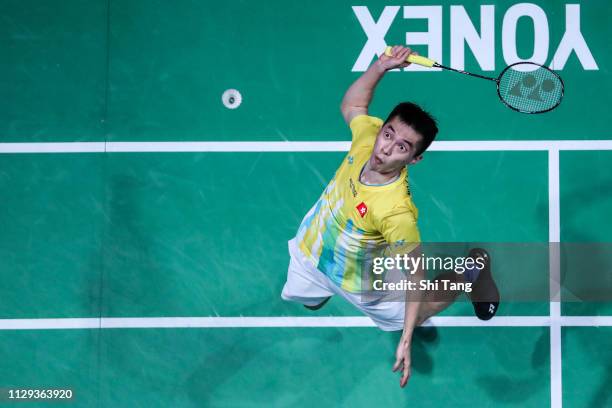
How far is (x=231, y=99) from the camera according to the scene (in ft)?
20.3

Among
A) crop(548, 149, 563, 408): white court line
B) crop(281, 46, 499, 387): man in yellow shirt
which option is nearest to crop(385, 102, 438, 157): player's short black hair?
crop(281, 46, 499, 387): man in yellow shirt

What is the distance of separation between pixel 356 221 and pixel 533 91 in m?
1.57

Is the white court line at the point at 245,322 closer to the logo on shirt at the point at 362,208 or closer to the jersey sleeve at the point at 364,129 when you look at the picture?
the logo on shirt at the point at 362,208

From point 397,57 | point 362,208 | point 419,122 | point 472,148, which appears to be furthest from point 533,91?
point 362,208

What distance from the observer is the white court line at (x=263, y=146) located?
6121 millimetres

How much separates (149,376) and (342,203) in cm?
199

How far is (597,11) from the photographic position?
6.18m

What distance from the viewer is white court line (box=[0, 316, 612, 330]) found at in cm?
605

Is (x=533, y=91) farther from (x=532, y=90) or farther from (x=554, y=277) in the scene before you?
(x=554, y=277)

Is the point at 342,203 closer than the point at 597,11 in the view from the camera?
Yes

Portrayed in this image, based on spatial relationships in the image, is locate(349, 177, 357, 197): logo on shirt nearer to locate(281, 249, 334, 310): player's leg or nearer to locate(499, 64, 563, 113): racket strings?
locate(281, 249, 334, 310): player's leg

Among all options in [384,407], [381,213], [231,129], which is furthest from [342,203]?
[384,407]

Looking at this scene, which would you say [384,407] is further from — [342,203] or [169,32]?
[169,32]

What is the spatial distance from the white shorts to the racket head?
1.63 meters
